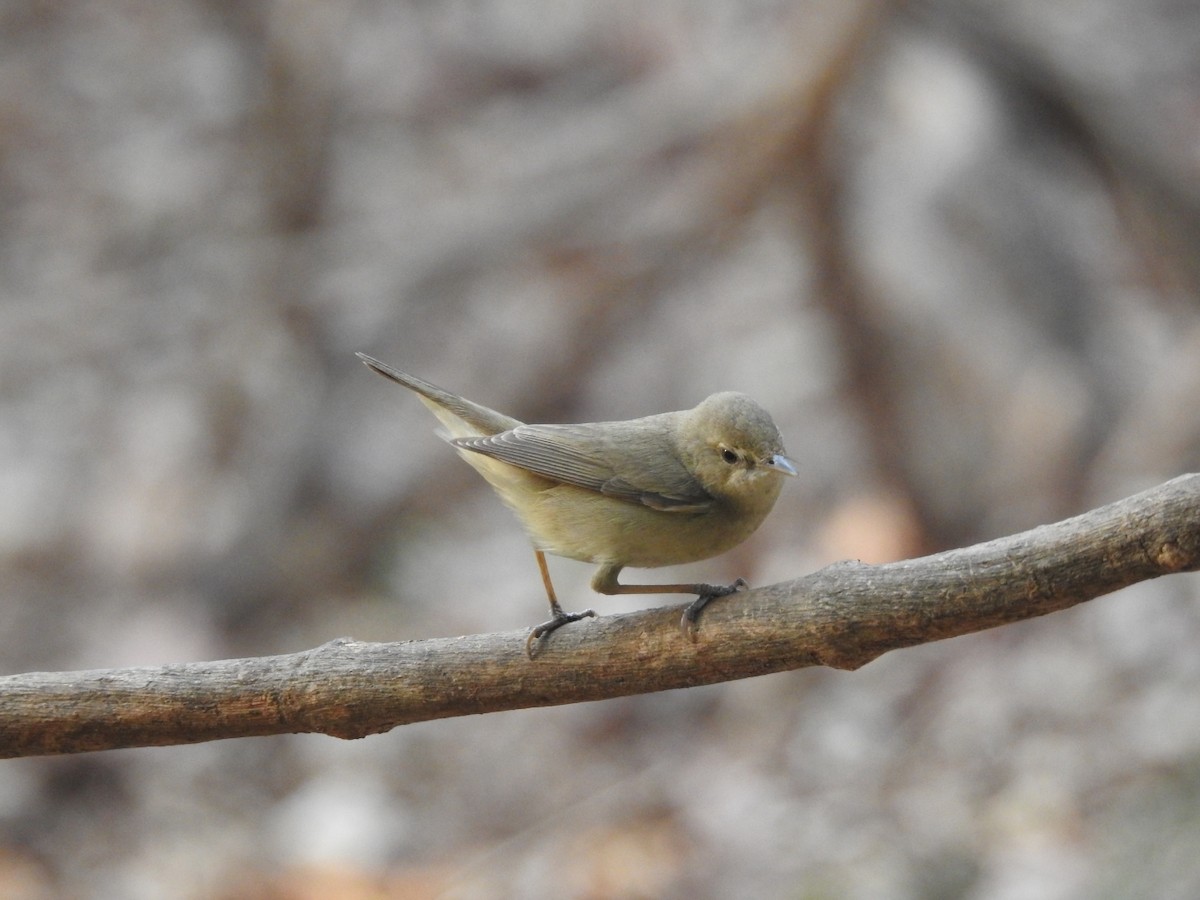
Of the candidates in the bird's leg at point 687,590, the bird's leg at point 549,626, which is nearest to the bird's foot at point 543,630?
the bird's leg at point 549,626

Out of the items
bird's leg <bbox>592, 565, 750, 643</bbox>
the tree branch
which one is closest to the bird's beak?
bird's leg <bbox>592, 565, 750, 643</bbox>

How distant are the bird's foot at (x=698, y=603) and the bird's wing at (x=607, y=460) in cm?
46

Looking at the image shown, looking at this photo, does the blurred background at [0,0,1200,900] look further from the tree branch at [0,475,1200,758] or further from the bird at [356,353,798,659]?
the tree branch at [0,475,1200,758]

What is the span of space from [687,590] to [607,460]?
2.26 ft

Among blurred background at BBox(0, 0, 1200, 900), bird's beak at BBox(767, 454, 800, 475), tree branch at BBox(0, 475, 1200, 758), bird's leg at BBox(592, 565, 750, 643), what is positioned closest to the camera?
tree branch at BBox(0, 475, 1200, 758)

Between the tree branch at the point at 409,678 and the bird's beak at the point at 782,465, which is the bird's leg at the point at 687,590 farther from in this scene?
the bird's beak at the point at 782,465

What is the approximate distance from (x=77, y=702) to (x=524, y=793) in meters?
3.77

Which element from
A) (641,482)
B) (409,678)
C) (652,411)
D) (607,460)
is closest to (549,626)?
(409,678)

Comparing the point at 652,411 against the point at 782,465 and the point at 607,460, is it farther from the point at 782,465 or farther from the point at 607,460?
the point at 782,465

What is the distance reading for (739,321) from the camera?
1064 centimetres

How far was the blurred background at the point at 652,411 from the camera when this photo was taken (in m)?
5.96

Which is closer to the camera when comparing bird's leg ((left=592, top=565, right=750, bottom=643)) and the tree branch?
the tree branch

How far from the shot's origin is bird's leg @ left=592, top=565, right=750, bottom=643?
10.5ft

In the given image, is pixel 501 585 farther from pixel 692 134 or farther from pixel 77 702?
pixel 77 702
